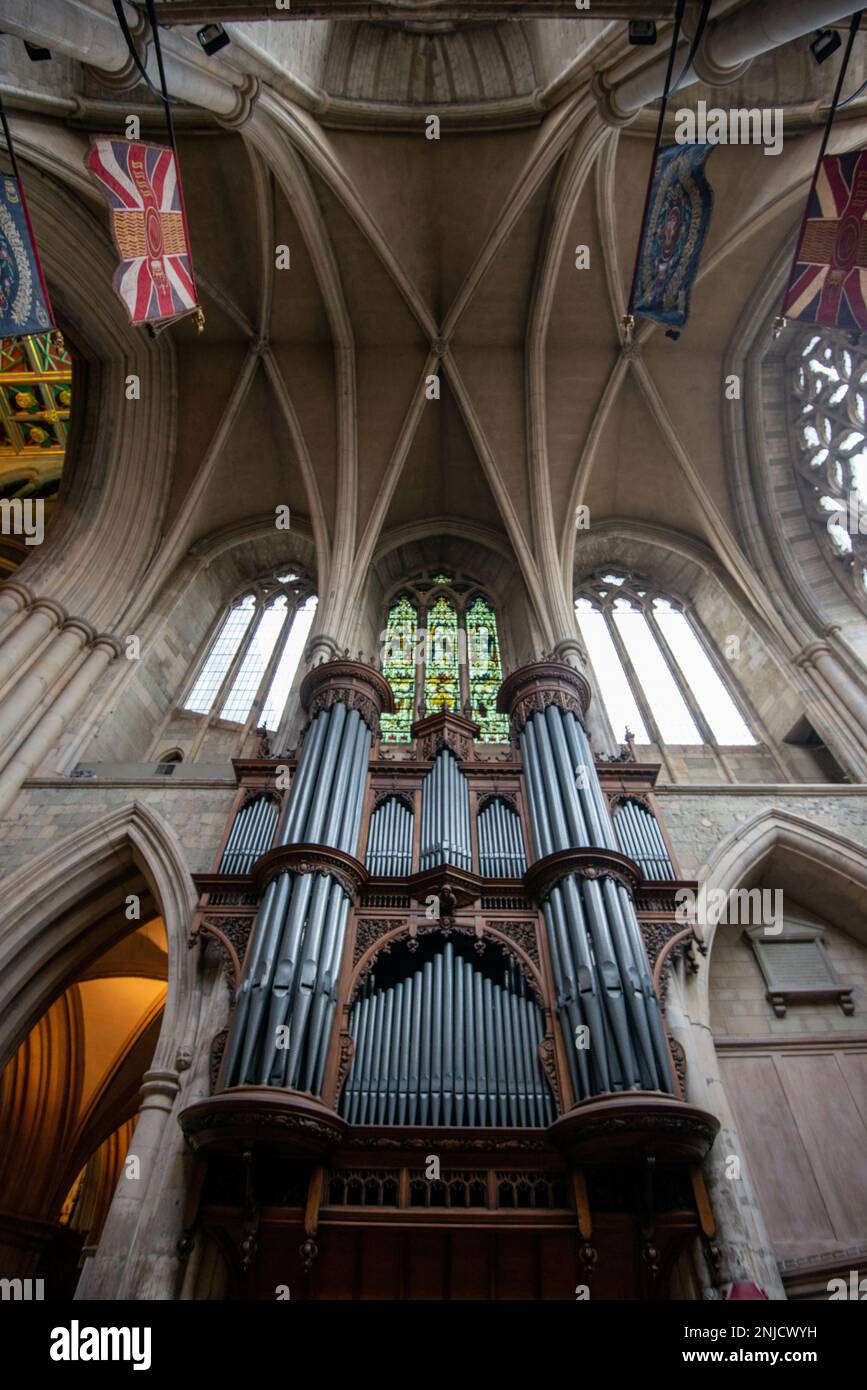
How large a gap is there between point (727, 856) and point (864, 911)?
1.66 metres

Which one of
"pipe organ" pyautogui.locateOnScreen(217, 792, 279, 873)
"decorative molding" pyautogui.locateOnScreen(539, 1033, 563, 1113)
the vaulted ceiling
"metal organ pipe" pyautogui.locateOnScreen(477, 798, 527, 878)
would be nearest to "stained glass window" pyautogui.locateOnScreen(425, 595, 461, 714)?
the vaulted ceiling

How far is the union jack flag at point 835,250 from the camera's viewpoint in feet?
29.3

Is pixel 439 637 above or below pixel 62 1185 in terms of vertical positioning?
above

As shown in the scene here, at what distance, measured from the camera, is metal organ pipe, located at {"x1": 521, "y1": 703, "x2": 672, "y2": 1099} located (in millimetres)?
5918

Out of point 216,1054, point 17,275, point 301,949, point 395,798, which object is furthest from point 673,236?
point 216,1054

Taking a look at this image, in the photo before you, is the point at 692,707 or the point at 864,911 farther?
the point at 692,707

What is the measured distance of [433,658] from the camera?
1447 cm

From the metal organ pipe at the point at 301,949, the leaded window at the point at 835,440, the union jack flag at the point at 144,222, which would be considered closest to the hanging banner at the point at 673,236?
the leaded window at the point at 835,440

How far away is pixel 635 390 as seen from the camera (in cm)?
1573

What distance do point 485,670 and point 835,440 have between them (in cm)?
732
